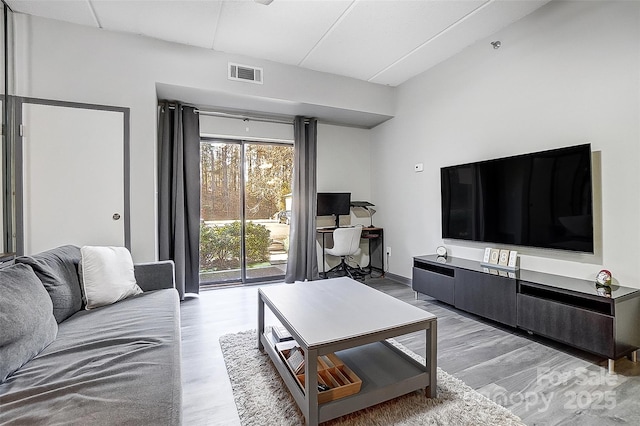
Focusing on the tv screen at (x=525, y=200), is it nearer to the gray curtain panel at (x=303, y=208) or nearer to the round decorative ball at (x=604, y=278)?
the round decorative ball at (x=604, y=278)

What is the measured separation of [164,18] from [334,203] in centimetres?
Result: 299

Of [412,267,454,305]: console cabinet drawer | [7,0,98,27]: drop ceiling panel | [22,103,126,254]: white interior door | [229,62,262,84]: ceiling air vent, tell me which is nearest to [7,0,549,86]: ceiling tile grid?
[7,0,98,27]: drop ceiling panel

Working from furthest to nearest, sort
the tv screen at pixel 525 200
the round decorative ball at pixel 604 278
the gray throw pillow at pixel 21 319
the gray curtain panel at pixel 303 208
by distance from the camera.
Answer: the gray curtain panel at pixel 303 208 → the tv screen at pixel 525 200 → the round decorative ball at pixel 604 278 → the gray throw pillow at pixel 21 319

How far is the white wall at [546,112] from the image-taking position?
2.12m

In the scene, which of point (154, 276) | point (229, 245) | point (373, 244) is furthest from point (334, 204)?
point (154, 276)

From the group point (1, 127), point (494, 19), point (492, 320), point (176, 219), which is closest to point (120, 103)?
point (1, 127)

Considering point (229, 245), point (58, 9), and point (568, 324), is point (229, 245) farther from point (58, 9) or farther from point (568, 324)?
point (568, 324)

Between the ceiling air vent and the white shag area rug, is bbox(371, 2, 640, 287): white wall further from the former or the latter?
the ceiling air vent

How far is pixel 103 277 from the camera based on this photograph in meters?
2.04

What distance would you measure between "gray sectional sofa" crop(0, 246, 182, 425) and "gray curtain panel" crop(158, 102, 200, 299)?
153cm

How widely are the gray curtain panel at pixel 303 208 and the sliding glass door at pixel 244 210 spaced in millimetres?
258

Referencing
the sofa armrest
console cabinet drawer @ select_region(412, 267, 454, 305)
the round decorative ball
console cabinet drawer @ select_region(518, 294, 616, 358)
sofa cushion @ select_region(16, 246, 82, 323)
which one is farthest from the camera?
console cabinet drawer @ select_region(412, 267, 454, 305)

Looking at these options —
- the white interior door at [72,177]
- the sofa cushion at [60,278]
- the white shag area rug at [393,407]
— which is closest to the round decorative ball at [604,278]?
the white shag area rug at [393,407]

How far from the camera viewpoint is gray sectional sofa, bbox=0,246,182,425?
0.98 m
